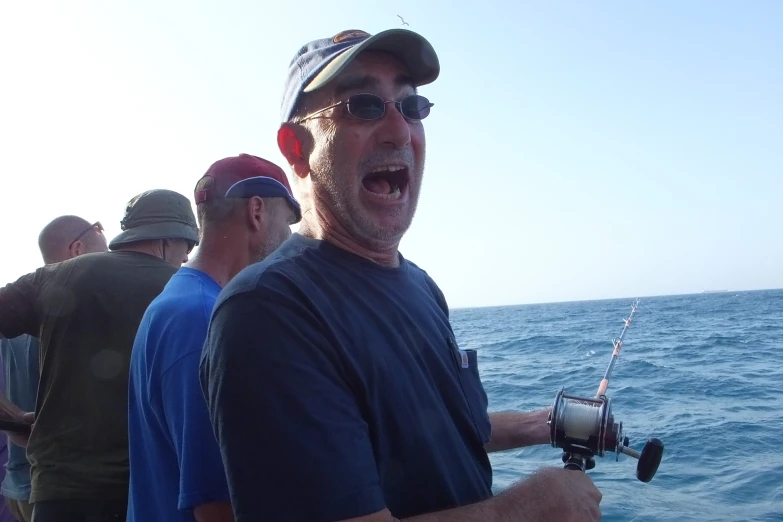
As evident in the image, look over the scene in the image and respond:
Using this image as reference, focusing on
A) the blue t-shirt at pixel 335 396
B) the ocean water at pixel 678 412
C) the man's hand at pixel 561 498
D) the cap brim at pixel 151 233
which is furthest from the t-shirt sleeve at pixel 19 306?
the man's hand at pixel 561 498

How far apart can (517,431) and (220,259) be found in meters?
1.31

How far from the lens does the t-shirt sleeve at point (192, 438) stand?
65.4 inches

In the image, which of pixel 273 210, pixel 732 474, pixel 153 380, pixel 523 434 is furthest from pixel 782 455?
pixel 153 380

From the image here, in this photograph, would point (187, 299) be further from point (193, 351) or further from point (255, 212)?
point (255, 212)

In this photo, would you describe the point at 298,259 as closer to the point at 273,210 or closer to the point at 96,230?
the point at 273,210

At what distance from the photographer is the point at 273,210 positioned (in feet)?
8.75

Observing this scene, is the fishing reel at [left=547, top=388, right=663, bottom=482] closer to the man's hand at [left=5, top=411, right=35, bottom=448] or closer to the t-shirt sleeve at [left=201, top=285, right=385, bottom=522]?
the t-shirt sleeve at [left=201, top=285, right=385, bottom=522]

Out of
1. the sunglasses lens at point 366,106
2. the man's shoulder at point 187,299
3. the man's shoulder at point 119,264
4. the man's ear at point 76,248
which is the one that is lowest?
the man's shoulder at point 187,299

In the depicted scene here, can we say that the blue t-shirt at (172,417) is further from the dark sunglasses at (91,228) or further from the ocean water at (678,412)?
the dark sunglasses at (91,228)

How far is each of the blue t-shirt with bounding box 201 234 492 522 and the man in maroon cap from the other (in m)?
0.41

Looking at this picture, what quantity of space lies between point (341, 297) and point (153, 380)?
2.55 feet

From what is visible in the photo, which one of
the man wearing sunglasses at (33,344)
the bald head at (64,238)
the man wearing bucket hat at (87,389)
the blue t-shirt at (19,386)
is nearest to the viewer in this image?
the man wearing bucket hat at (87,389)

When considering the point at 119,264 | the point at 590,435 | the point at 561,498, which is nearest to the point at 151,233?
the point at 119,264

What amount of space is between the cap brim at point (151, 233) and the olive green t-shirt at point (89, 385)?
17cm
